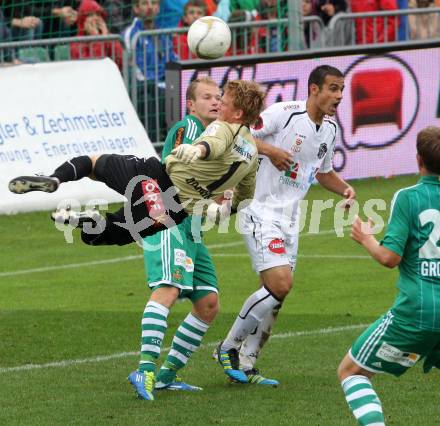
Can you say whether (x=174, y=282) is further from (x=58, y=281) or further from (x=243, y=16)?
(x=243, y=16)

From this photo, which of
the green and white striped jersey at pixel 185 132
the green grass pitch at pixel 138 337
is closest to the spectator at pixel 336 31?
the green grass pitch at pixel 138 337

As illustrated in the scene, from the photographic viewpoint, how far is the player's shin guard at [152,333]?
8367mm

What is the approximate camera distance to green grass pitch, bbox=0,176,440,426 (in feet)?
26.7

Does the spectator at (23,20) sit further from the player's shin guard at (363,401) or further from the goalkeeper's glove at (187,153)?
the player's shin guard at (363,401)

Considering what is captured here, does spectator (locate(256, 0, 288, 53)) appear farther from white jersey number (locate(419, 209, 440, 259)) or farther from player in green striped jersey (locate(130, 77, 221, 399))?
white jersey number (locate(419, 209, 440, 259))

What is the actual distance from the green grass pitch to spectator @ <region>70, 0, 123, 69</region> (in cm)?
285

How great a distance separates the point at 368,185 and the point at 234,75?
257 cm

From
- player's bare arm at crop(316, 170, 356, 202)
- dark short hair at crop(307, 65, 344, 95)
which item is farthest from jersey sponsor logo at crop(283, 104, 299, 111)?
player's bare arm at crop(316, 170, 356, 202)

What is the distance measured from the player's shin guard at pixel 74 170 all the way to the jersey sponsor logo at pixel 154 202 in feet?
1.30

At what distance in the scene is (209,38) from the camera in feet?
36.2

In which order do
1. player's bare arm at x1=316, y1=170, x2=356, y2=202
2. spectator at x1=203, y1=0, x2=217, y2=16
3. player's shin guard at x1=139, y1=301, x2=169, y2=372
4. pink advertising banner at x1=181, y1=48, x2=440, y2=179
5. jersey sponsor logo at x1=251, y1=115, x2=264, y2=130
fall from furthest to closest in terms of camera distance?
spectator at x1=203, y1=0, x2=217, y2=16 → pink advertising banner at x1=181, y1=48, x2=440, y2=179 → player's bare arm at x1=316, y1=170, x2=356, y2=202 → jersey sponsor logo at x1=251, y1=115, x2=264, y2=130 → player's shin guard at x1=139, y1=301, x2=169, y2=372

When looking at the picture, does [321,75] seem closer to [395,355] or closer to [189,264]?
[189,264]

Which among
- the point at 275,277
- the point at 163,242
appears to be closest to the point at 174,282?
the point at 163,242

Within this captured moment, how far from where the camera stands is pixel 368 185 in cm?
1866
